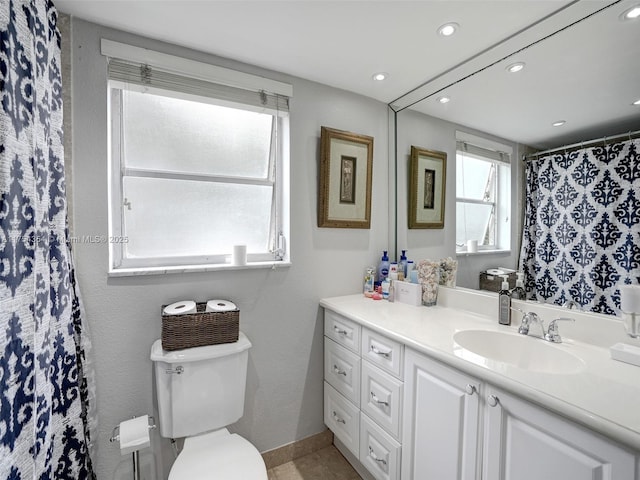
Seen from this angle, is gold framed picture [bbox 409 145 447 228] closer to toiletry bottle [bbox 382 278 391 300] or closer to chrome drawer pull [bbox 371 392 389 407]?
toiletry bottle [bbox 382 278 391 300]

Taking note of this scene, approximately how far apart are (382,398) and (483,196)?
4.00 ft

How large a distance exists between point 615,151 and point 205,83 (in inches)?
75.6

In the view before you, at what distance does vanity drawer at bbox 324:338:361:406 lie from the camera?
167cm

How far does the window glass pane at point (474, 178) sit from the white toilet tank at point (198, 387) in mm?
1522

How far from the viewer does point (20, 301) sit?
79cm

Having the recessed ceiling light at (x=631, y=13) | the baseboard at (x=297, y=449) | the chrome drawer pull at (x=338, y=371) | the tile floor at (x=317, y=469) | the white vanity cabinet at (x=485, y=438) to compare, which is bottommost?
the tile floor at (x=317, y=469)

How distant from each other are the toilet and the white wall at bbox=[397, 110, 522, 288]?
127 cm

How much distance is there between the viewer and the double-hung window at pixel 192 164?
60.3 inches

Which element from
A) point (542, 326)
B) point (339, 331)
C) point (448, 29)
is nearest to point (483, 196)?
point (542, 326)

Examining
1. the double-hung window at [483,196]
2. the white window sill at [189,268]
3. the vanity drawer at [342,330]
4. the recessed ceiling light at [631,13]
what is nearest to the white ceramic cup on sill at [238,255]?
the white window sill at [189,268]

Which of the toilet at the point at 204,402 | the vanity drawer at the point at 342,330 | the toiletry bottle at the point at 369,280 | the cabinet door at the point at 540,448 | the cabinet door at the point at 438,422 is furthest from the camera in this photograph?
the toiletry bottle at the point at 369,280

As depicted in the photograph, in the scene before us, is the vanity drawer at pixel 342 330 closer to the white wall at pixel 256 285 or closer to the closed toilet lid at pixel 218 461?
the white wall at pixel 256 285

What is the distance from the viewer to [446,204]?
1.91 m

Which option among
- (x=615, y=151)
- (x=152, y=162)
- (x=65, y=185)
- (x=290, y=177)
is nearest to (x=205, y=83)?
(x=152, y=162)
